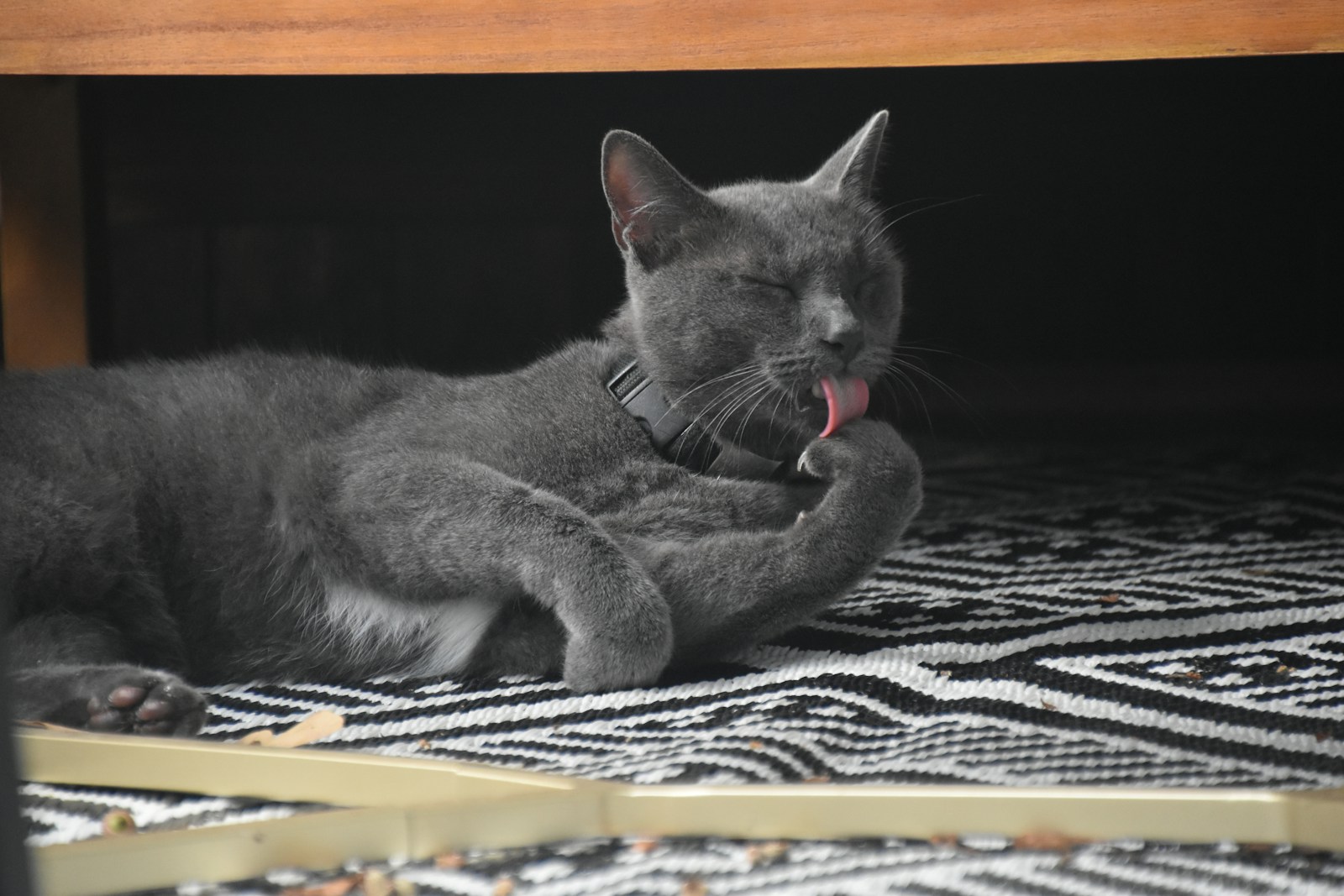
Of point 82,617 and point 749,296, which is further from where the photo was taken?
point 749,296

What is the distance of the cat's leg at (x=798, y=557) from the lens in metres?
1.20

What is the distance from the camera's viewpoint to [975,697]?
1114mm

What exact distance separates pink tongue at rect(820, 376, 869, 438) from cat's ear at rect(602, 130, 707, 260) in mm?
239

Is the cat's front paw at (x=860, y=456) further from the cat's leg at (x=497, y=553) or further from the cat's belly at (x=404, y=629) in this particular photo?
the cat's belly at (x=404, y=629)

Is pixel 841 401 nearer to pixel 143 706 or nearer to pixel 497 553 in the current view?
pixel 497 553

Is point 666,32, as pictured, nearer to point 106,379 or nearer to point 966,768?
point 106,379

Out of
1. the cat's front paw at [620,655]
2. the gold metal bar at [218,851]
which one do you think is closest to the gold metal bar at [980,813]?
the gold metal bar at [218,851]

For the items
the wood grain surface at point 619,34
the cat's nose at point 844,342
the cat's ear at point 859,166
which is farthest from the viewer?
the cat's ear at point 859,166

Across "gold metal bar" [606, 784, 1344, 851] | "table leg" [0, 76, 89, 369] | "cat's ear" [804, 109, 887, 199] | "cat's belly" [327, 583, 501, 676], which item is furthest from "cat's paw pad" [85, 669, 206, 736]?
"table leg" [0, 76, 89, 369]

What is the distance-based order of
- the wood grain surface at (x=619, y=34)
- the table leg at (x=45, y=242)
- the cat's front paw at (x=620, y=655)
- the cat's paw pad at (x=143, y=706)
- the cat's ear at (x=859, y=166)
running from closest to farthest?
the cat's paw pad at (x=143, y=706)
the cat's front paw at (x=620, y=655)
the wood grain surface at (x=619, y=34)
the cat's ear at (x=859, y=166)
the table leg at (x=45, y=242)

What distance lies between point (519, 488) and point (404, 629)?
0.61 ft

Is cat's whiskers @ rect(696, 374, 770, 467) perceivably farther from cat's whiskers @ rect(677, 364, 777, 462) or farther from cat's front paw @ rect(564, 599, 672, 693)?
cat's front paw @ rect(564, 599, 672, 693)

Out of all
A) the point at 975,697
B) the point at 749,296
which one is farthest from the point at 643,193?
the point at 975,697

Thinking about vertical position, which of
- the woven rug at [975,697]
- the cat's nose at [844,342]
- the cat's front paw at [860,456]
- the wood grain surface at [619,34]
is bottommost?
the woven rug at [975,697]
